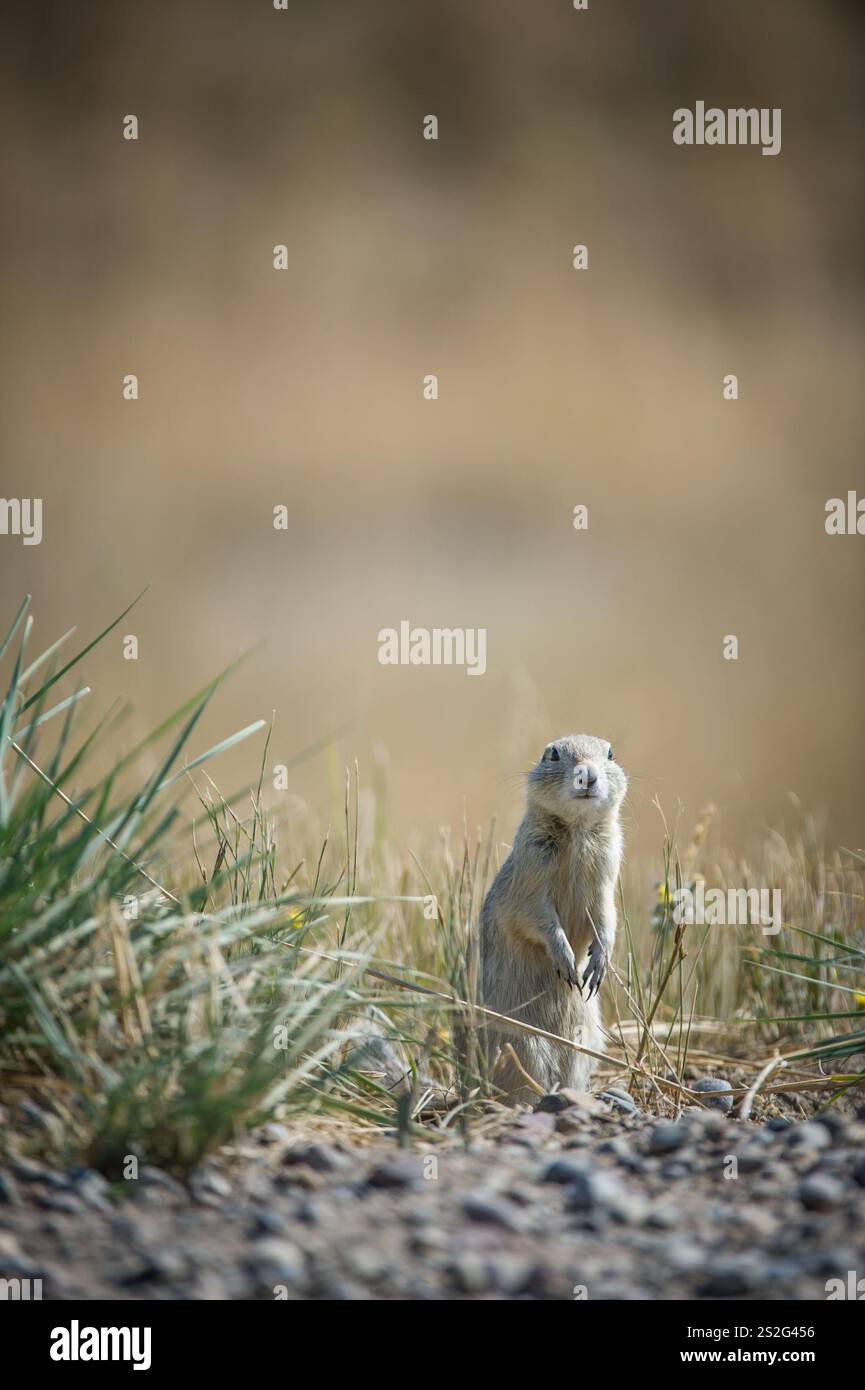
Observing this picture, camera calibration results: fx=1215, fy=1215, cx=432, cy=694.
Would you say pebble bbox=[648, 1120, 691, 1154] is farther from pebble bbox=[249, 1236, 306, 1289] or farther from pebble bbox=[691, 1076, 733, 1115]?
pebble bbox=[249, 1236, 306, 1289]

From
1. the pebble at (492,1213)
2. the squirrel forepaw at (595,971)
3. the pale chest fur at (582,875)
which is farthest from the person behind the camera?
the pale chest fur at (582,875)

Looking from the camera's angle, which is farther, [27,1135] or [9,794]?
[9,794]

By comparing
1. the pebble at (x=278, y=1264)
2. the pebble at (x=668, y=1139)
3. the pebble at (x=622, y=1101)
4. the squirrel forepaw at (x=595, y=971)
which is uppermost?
the squirrel forepaw at (x=595, y=971)

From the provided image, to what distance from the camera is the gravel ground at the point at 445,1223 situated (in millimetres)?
1851

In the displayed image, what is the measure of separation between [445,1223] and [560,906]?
186 cm

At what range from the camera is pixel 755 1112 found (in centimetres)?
330

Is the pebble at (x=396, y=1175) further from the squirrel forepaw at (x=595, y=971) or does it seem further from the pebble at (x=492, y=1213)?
the squirrel forepaw at (x=595, y=971)

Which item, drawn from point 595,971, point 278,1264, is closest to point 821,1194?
point 278,1264

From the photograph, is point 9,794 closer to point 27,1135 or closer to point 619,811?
point 27,1135

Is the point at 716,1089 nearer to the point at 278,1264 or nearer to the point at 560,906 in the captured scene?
the point at 560,906

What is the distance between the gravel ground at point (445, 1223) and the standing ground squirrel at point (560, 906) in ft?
3.81

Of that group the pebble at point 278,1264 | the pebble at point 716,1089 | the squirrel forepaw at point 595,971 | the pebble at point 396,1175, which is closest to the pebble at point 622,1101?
the pebble at point 716,1089

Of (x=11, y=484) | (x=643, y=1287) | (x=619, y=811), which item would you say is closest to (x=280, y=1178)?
(x=643, y=1287)

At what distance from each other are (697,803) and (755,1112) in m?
4.16
